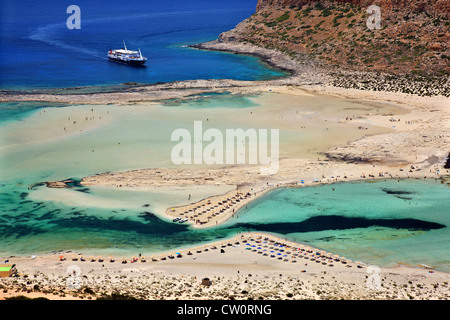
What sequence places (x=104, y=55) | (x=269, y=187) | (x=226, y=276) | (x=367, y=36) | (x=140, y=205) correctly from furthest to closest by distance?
(x=104, y=55)
(x=367, y=36)
(x=269, y=187)
(x=140, y=205)
(x=226, y=276)

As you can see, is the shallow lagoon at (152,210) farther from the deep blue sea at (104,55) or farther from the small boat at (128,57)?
the small boat at (128,57)

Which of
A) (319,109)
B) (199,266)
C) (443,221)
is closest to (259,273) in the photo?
(199,266)

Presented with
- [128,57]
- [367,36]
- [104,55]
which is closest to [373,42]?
[367,36]

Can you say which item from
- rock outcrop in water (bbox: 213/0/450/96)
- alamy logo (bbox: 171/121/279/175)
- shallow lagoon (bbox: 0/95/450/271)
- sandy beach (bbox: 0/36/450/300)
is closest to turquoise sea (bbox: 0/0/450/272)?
shallow lagoon (bbox: 0/95/450/271)

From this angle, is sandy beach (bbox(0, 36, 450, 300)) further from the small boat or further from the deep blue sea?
the small boat

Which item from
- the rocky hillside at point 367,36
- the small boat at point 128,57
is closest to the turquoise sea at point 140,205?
the rocky hillside at point 367,36

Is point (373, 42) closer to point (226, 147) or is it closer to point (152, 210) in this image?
point (226, 147)
